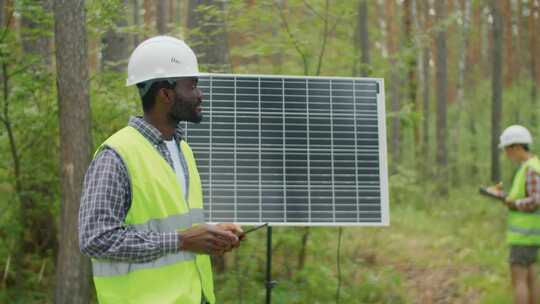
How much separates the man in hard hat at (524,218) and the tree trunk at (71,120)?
15.0 feet

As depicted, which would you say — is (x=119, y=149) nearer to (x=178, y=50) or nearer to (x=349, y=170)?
(x=178, y=50)

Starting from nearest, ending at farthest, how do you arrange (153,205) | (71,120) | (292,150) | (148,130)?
(153,205) → (148,130) → (292,150) → (71,120)

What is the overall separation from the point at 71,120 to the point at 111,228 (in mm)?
4068

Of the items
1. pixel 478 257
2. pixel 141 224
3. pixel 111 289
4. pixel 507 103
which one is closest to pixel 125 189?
pixel 141 224

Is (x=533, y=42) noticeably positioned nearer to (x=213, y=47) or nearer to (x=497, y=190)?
(x=213, y=47)

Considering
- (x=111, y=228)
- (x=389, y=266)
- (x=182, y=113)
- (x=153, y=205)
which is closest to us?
(x=111, y=228)

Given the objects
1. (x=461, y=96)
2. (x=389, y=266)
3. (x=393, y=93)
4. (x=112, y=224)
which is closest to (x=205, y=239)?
(x=112, y=224)

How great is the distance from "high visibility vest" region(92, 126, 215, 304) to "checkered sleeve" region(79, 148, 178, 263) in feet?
0.22

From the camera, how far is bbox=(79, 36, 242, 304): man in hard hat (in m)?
2.70

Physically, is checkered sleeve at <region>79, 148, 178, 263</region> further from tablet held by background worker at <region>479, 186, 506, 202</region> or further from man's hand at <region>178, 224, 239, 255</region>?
tablet held by background worker at <region>479, 186, 506, 202</region>

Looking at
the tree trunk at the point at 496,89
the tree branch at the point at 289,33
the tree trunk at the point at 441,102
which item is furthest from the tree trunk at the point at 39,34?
the tree trunk at the point at 441,102

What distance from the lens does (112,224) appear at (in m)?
2.68

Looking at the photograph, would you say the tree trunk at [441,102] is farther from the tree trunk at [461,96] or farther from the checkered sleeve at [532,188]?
the checkered sleeve at [532,188]

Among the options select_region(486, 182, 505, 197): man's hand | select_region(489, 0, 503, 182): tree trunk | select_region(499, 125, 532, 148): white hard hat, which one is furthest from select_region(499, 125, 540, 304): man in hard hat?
select_region(489, 0, 503, 182): tree trunk
